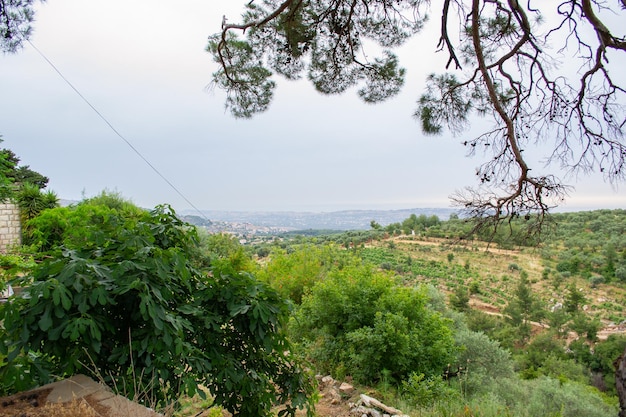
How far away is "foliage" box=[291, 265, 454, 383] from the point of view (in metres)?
4.15

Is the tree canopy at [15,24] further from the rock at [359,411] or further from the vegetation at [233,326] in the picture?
the rock at [359,411]

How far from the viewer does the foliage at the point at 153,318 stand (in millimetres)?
1392

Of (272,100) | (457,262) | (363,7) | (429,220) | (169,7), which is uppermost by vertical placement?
(169,7)

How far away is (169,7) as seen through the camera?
4.54 meters

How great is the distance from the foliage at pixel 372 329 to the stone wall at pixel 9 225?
6.87 meters

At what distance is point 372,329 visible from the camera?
13.9 ft

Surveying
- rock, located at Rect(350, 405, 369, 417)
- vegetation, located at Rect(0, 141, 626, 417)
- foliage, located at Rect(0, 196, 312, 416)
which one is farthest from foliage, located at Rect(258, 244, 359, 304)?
foliage, located at Rect(0, 196, 312, 416)

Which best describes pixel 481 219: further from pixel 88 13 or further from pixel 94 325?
pixel 88 13

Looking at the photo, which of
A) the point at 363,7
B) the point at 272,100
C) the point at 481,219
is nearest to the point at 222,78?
the point at 272,100

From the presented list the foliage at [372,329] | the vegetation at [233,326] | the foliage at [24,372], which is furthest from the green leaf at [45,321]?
the foliage at [372,329]

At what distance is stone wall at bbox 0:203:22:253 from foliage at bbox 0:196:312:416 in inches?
306

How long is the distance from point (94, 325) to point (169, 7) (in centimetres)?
438

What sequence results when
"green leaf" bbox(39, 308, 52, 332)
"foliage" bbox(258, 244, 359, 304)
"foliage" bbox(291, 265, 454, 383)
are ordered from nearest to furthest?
1. "green leaf" bbox(39, 308, 52, 332)
2. "foliage" bbox(291, 265, 454, 383)
3. "foliage" bbox(258, 244, 359, 304)

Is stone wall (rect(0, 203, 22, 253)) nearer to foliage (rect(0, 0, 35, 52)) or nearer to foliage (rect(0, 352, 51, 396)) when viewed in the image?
foliage (rect(0, 0, 35, 52))
